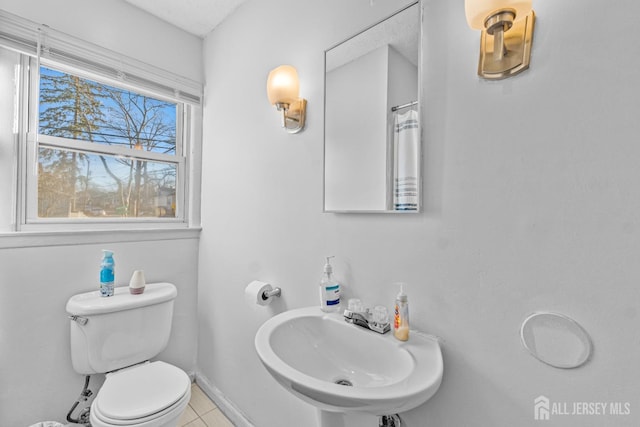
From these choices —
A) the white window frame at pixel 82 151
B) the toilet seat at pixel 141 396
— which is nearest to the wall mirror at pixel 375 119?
the toilet seat at pixel 141 396

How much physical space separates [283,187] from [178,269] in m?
1.00

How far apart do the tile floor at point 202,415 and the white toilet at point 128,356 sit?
0.43m

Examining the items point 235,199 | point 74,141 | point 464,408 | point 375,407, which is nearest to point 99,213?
point 74,141

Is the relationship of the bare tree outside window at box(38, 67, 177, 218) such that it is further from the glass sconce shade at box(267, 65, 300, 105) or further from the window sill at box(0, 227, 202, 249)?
the glass sconce shade at box(267, 65, 300, 105)

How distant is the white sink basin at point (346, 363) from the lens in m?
0.63

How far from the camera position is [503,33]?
679 mm

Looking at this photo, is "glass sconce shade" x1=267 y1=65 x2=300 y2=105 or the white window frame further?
the white window frame

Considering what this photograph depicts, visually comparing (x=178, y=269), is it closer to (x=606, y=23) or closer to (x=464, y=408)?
(x=464, y=408)

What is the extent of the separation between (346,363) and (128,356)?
3.85ft

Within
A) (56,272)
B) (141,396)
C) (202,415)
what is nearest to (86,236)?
(56,272)

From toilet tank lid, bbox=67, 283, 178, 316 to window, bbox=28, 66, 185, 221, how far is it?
45 centimetres

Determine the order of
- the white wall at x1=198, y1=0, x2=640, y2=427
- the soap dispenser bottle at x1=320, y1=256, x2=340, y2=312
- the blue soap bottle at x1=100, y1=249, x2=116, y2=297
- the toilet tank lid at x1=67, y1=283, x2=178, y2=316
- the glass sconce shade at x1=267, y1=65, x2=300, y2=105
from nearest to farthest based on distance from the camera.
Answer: the white wall at x1=198, y1=0, x2=640, y2=427
the soap dispenser bottle at x1=320, y1=256, x2=340, y2=312
the glass sconce shade at x1=267, y1=65, x2=300, y2=105
the toilet tank lid at x1=67, y1=283, x2=178, y2=316
the blue soap bottle at x1=100, y1=249, x2=116, y2=297

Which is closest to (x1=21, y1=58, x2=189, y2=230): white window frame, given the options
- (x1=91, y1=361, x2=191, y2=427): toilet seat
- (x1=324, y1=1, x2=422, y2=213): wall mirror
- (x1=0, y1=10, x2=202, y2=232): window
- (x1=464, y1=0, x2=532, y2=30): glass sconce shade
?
(x1=0, y1=10, x2=202, y2=232): window

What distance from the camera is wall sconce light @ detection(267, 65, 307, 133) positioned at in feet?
3.94
